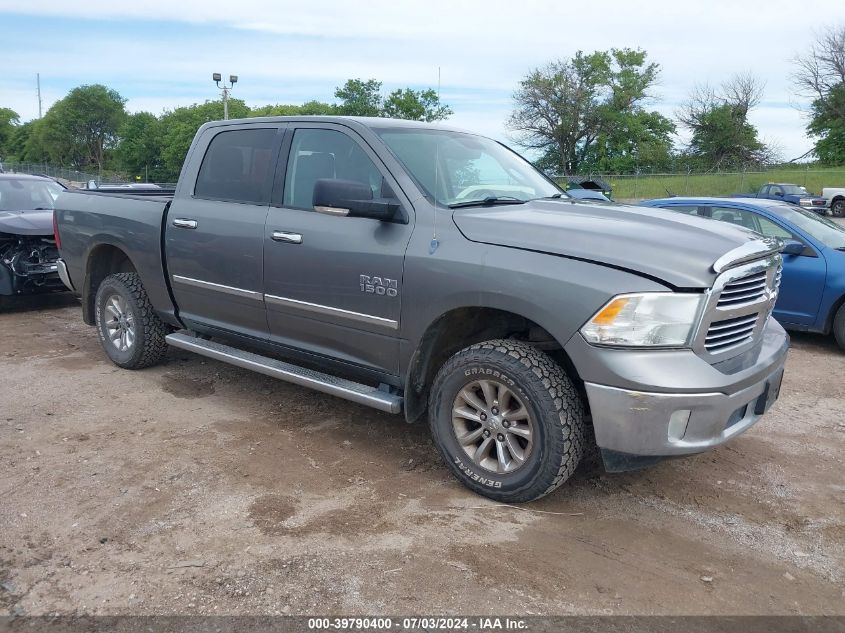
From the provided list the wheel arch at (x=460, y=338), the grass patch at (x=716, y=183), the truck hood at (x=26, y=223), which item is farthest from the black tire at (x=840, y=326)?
the grass patch at (x=716, y=183)

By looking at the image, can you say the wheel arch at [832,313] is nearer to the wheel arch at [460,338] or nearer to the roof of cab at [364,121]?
the roof of cab at [364,121]

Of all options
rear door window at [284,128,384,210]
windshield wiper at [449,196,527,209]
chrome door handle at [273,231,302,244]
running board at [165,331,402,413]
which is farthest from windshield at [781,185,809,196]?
chrome door handle at [273,231,302,244]

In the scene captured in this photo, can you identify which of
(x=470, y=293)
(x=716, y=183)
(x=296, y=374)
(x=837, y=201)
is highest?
(x=716, y=183)

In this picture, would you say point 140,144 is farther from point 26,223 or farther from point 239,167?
point 239,167

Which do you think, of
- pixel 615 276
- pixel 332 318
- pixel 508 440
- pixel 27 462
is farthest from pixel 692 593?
pixel 27 462

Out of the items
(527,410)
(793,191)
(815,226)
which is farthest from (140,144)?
(527,410)

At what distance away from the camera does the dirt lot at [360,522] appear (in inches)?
117

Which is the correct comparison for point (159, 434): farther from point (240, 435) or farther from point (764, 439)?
point (764, 439)

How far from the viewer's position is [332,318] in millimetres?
4352

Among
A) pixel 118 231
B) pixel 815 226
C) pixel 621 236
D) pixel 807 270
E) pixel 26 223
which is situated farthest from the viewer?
pixel 26 223

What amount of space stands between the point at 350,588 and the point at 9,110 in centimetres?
14389

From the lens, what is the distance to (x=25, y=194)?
31.3 feet

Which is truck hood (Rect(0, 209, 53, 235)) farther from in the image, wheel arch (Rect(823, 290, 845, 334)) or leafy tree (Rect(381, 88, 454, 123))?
leafy tree (Rect(381, 88, 454, 123))

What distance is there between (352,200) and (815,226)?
5.95 m
